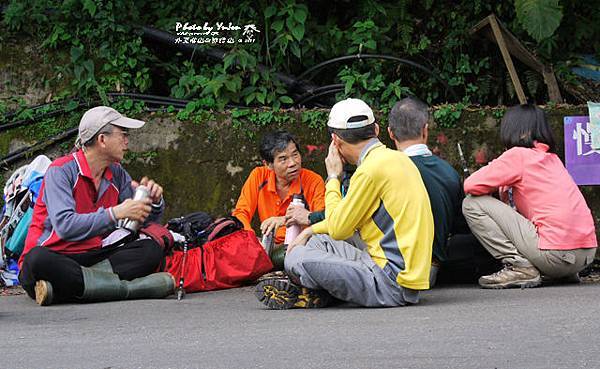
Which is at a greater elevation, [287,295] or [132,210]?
[132,210]

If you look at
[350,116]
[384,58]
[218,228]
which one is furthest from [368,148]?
[384,58]

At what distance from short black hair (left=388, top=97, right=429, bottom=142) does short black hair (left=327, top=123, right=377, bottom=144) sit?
91 centimetres

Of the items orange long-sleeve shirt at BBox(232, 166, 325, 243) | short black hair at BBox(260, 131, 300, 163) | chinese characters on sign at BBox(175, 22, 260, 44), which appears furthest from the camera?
chinese characters on sign at BBox(175, 22, 260, 44)

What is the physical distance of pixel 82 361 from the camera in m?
5.26

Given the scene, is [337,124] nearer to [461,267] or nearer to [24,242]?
[461,267]

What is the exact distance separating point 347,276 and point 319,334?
0.86 m

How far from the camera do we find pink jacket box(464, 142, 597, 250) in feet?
24.6

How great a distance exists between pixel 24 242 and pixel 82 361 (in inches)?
126

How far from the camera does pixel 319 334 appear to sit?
18.9 feet

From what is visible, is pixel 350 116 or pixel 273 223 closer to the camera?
pixel 350 116

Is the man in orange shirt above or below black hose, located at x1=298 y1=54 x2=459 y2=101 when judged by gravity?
below

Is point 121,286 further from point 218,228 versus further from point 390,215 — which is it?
point 390,215

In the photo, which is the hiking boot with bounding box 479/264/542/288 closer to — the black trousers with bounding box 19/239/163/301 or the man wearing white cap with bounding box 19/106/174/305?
the man wearing white cap with bounding box 19/106/174/305

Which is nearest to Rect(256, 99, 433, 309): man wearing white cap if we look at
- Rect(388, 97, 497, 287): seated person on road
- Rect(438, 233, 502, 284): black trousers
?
Rect(388, 97, 497, 287): seated person on road
